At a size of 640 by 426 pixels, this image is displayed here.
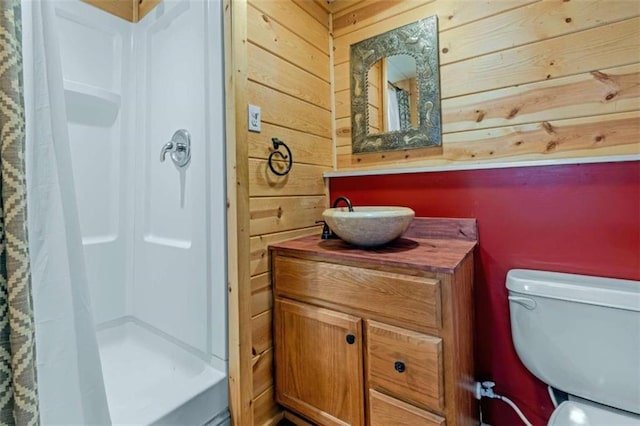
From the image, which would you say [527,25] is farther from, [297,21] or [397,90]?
[297,21]

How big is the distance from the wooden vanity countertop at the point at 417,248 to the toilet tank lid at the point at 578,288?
20cm

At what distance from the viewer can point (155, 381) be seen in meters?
1.34

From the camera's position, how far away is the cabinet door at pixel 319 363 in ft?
3.54

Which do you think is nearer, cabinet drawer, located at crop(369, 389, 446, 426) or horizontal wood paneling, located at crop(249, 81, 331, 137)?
cabinet drawer, located at crop(369, 389, 446, 426)

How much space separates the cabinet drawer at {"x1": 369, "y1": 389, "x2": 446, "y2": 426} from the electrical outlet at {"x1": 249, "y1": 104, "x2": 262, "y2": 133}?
104cm

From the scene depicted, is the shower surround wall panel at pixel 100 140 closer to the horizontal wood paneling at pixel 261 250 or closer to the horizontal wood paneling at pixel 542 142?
the horizontal wood paneling at pixel 261 250

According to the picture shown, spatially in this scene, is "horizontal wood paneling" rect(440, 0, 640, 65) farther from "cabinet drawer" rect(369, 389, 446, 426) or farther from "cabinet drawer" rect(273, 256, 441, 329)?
"cabinet drawer" rect(369, 389, 446, 426)

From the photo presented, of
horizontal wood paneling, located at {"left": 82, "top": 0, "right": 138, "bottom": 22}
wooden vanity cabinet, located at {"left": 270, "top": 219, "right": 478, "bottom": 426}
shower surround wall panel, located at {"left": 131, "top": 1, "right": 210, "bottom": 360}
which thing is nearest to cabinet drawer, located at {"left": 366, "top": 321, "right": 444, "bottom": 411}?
wooden vanity cabinet, located at {"left": 270, "top": 219, "right": 478, "bottom": 426}

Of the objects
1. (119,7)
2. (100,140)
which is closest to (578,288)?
(100,140)

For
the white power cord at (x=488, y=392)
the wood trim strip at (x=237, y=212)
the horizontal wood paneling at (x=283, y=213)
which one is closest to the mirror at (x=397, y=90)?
the horizontal wood paneling at (x=283, y=213)

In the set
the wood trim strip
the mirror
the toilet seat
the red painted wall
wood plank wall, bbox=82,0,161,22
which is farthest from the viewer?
wood plank wall, bbox=82,0,161,22

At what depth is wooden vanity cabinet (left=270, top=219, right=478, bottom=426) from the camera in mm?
912

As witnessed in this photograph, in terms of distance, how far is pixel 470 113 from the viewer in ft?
4.35

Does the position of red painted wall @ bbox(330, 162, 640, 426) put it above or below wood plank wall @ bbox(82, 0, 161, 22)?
below
